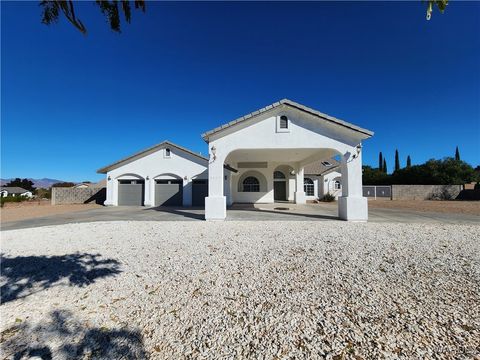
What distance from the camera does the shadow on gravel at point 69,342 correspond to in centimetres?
244

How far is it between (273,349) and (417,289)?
280 cm

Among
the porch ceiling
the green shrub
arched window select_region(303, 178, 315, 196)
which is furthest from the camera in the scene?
arched window select_region(303, 178, 315, 196)

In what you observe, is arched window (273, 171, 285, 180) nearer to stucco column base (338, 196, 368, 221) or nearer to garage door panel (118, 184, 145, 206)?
stucco column base (338, 196, 368, 221)

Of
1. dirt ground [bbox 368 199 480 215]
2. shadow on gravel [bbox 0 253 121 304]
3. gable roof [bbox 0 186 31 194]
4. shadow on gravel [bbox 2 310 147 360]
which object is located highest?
gable roof [bbox 0 186 31 194]

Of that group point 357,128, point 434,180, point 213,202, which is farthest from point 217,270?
point 434,180

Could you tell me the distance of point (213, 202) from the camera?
33.3 feet

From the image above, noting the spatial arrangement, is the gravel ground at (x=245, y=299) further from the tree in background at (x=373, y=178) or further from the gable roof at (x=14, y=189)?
the gable roof at (x=14, y=189)

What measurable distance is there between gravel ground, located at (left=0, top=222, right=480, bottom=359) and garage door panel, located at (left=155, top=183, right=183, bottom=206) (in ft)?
40.3

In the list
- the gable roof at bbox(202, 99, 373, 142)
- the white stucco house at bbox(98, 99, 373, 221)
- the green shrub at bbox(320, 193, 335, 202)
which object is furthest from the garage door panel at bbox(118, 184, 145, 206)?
the green shrub at bbox(320, 193, 335, 202)

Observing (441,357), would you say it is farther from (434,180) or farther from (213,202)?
(434,180)

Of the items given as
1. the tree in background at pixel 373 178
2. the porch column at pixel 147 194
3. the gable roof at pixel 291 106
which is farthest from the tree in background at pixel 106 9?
the tree in background at pixel 373 178

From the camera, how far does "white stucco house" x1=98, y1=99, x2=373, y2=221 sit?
10.1 metres

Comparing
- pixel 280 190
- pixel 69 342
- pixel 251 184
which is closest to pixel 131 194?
pixel 251 184

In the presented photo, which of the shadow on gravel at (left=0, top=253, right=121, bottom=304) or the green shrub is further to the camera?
the green shrub
